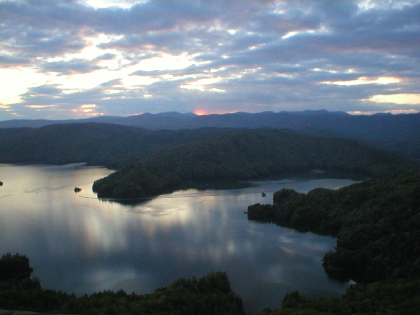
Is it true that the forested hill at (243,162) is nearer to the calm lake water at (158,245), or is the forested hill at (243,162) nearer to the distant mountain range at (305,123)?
the calm lake water at (158,245)

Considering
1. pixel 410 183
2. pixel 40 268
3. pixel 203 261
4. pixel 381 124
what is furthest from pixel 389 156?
pixel 381 124

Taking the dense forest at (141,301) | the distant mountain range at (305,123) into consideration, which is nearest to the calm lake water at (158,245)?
the dense forest at (141,301)

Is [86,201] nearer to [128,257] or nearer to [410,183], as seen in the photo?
[128,257]

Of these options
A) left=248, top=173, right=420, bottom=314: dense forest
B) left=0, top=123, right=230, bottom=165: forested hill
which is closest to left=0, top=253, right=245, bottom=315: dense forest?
left=248, top=173, right=420, bottom=314: dense forest

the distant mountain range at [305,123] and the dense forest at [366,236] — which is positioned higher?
the distant mountain range at [305,123]

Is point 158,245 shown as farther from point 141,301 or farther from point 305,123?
point 305,123

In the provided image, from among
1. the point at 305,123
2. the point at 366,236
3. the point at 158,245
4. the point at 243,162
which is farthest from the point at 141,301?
the point at 305,123
